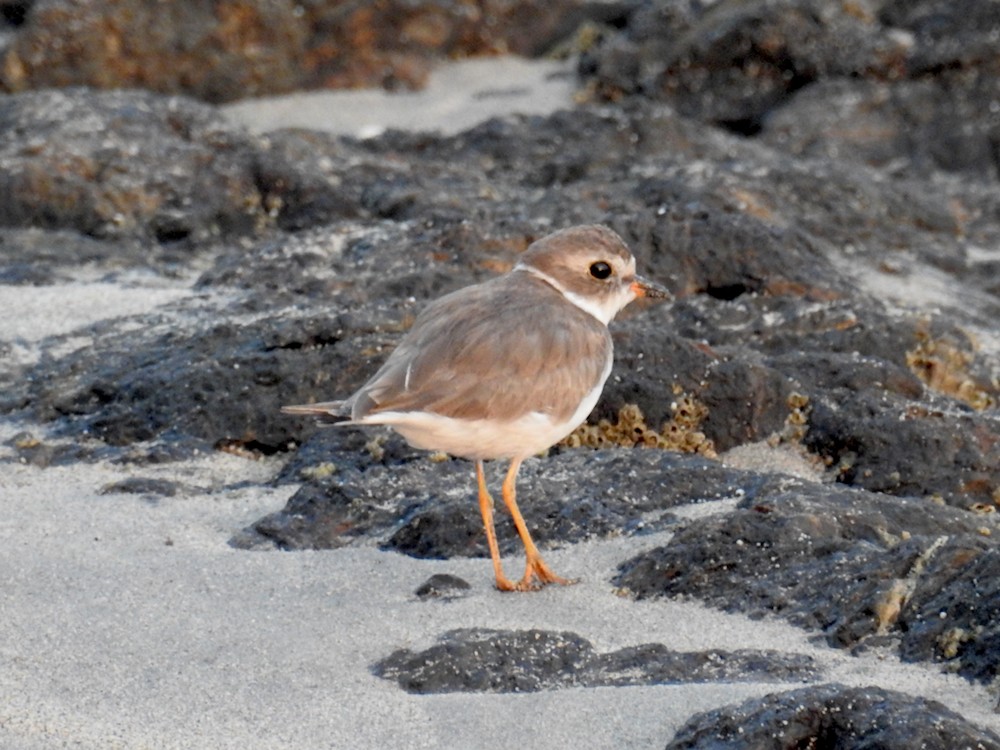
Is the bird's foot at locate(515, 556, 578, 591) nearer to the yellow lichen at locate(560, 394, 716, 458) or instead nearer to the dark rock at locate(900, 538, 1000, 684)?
the dark rock at locate(900, 538, 1000, 684)

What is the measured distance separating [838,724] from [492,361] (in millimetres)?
1842

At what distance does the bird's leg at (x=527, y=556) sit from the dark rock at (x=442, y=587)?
184mm

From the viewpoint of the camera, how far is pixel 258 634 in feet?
15.3

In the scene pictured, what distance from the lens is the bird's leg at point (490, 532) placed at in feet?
16.5

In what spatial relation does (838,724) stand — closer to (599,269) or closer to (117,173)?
(599,269)

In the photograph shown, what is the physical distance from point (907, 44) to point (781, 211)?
13.9 ft

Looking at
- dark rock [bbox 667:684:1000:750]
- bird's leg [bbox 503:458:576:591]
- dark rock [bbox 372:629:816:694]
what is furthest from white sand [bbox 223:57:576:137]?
dark rock [bbox 667:684:1000:750]

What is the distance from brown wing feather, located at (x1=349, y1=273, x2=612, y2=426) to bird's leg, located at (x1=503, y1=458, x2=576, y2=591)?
289 mm

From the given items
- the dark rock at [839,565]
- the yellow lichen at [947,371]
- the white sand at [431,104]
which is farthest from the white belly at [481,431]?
the white sand at [431,104]

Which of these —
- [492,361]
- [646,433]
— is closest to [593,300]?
[492,361]

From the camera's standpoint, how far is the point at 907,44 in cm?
1241

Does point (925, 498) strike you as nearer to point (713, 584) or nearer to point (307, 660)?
point (713, 584)

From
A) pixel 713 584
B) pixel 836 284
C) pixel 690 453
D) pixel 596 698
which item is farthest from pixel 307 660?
pixel 836 284

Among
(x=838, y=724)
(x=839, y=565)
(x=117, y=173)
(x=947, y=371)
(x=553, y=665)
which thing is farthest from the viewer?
(x=117, y=173)
